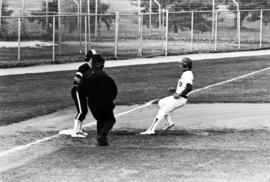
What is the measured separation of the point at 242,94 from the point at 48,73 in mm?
9081

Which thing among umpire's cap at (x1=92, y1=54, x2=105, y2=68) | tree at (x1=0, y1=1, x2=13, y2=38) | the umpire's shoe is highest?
tree at (x1=0, y1=1, x2=13, y2=38)

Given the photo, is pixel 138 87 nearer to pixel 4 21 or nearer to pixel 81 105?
pixel 81 105

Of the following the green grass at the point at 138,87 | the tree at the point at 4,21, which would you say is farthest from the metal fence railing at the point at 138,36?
the green grass at the point at 138,87

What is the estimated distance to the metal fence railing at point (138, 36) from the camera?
32.9 metres

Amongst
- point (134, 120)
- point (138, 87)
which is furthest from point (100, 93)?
point (138, 87)

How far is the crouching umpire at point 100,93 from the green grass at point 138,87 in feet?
11.0

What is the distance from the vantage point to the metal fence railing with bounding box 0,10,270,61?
108 feet

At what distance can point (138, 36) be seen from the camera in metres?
35.5

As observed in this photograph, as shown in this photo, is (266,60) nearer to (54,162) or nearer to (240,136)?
(240,136)

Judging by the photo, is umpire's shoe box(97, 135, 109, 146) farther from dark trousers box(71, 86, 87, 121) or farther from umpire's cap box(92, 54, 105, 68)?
umpire's cap box(92, 54, 105, 68)

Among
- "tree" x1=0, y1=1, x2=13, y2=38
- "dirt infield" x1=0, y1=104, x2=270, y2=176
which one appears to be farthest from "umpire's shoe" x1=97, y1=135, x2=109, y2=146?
"tree" x1=0, y1=1, x2=13, y2=38

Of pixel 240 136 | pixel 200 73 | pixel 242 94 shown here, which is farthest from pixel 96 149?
pixel 200 73

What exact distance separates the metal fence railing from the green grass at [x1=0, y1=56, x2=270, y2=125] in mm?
6914

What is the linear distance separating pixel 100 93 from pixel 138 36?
25.5m
